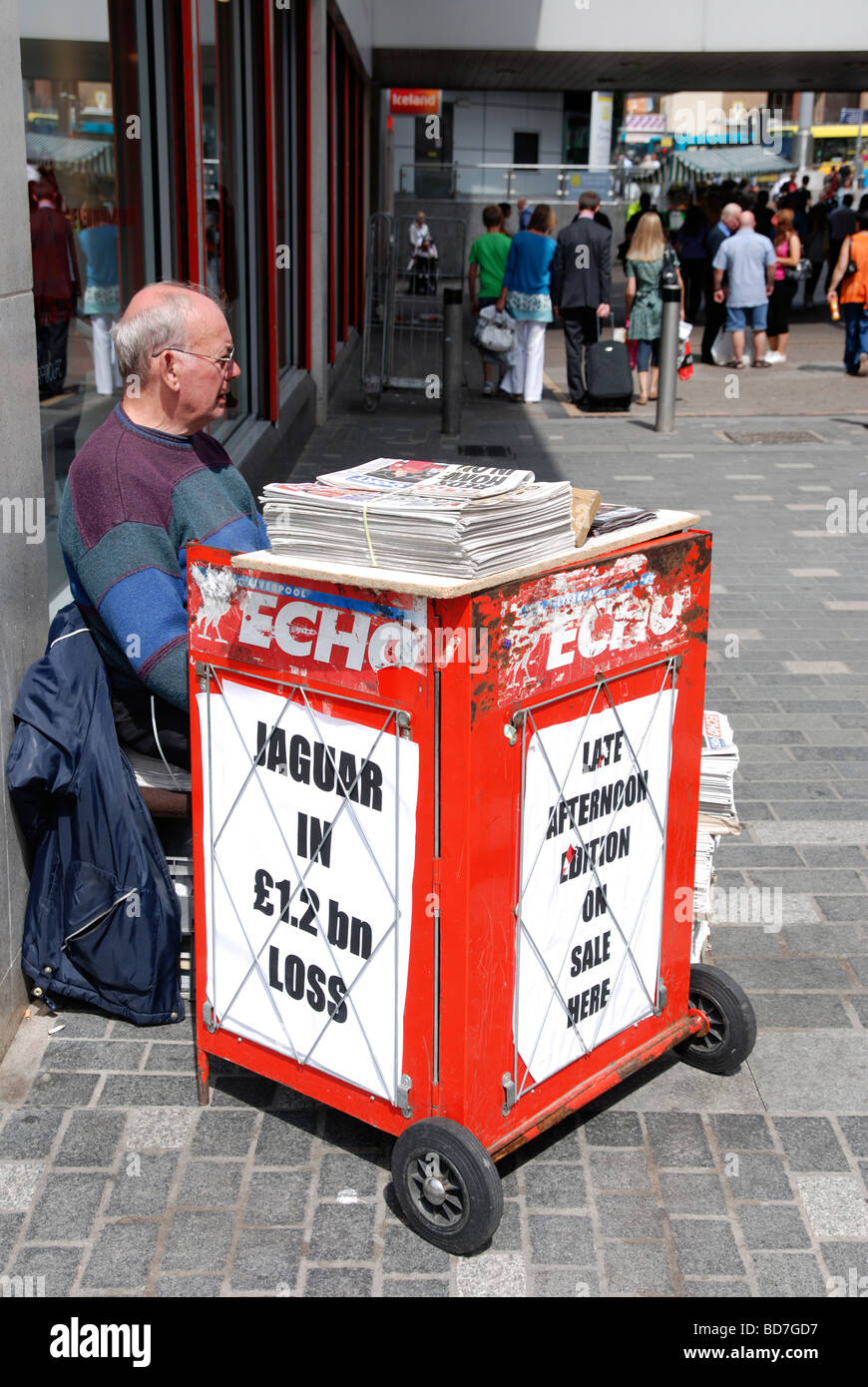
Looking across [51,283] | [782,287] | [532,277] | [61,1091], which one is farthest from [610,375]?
[61,1091]

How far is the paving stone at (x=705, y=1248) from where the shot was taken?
286 cm

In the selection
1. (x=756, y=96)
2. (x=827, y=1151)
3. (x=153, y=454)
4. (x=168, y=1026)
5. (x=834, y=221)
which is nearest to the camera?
(x=827, y=1151)

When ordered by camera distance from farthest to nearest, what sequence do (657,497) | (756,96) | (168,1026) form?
(756,96)
(657,497)
(168,1026)

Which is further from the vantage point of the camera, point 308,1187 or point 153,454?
point 153,454

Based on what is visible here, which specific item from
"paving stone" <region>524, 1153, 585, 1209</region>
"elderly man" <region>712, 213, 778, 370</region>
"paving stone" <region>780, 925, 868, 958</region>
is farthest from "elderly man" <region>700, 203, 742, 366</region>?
"paving stone" <region>524, 1153, 585, 1209</region>

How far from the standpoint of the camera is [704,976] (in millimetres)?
3535

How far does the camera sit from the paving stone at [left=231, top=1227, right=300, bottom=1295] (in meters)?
2.80

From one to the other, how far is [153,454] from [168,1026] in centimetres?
144

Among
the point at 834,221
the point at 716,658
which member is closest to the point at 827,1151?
the point at 716,658

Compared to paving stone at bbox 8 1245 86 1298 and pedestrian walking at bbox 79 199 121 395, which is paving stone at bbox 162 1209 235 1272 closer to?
paving stone at bbox 8 1245 86 1298

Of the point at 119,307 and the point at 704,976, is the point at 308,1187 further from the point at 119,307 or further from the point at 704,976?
the point at 119,307

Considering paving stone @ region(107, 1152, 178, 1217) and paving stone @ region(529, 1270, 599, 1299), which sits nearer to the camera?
paving stone @ region(529, 1270, 599, 1299)

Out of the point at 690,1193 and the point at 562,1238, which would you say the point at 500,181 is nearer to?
the point at 690,1193

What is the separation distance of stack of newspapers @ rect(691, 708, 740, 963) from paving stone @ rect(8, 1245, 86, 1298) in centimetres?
172
